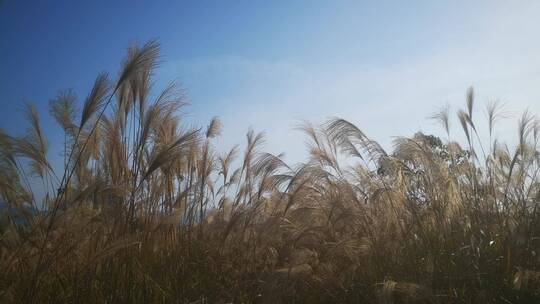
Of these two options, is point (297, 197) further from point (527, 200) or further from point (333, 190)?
point (527, 200)

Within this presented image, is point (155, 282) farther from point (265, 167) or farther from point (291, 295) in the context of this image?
point (265, 167)

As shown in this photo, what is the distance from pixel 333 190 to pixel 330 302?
1393 millimetres

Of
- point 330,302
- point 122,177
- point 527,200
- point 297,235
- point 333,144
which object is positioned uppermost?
point 333,144

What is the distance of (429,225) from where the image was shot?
15.7ft

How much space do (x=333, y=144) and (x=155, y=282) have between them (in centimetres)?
278

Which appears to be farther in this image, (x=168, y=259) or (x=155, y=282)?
(x=168, y=259)

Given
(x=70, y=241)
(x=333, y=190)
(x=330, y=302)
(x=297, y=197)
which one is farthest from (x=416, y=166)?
(x=70, y=241)

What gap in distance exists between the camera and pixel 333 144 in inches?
206

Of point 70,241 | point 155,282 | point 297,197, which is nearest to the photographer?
point 155,282

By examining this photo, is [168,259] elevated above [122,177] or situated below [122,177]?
below

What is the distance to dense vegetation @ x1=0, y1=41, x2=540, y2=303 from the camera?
361 centimetres

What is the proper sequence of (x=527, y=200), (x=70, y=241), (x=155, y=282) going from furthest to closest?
(x=527, y=200)
(x=70, y=241)
(x=155, y=282)

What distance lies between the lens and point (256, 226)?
5.02 metres

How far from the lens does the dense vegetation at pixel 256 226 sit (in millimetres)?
3613
